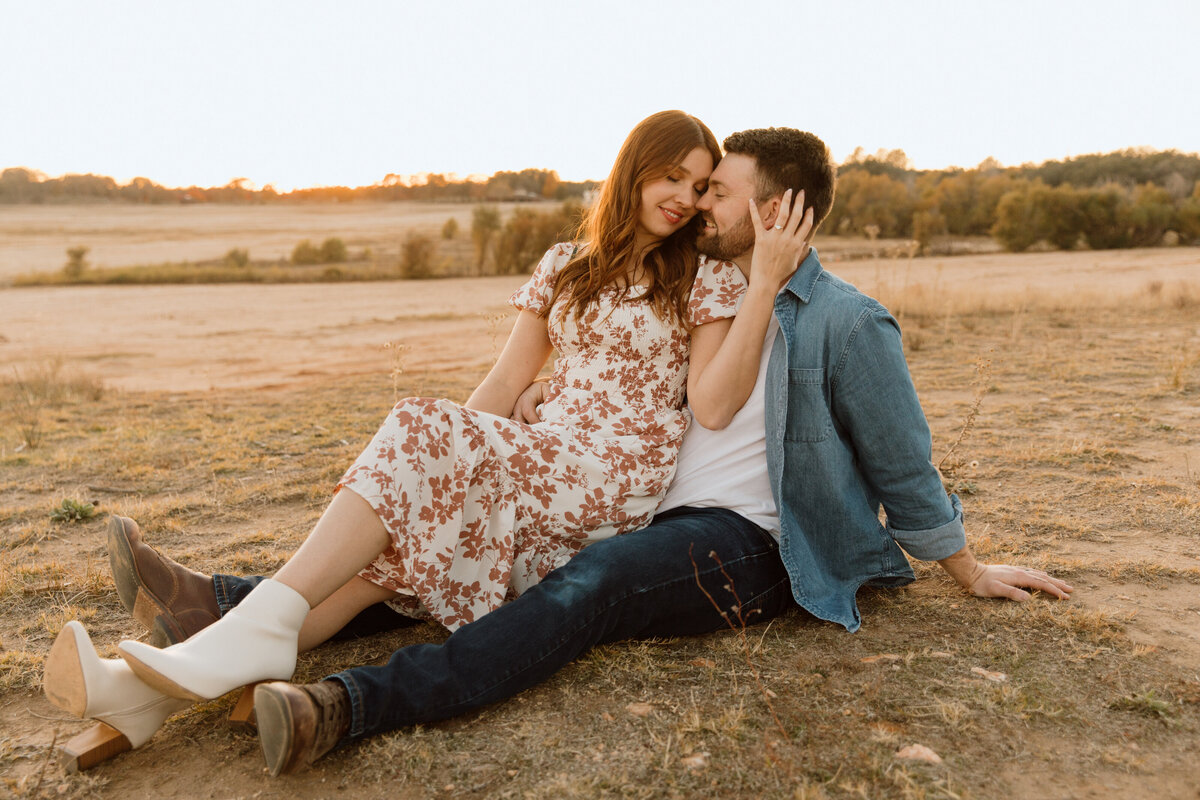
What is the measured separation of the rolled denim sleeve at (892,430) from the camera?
8.05ft

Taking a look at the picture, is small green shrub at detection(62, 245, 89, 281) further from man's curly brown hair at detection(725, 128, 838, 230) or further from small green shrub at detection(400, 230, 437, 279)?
man's curly brown hair at detection(725, 128, 838, 230)

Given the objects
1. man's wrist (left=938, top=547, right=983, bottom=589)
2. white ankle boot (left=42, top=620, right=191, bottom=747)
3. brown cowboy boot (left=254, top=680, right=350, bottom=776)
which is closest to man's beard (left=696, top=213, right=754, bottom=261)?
man's wrist (left=938, top=547, right=983, bottom=589)

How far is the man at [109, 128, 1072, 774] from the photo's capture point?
2.16 meters

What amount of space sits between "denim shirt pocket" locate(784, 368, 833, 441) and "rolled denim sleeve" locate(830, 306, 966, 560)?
0.18 ft

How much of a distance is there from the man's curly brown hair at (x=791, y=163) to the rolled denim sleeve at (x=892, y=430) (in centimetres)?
46

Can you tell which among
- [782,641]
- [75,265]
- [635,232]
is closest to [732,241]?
[635,232]

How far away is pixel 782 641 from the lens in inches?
98.4

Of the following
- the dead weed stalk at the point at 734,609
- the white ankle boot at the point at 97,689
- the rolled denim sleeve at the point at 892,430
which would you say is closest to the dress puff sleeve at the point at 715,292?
the rolled denim sleeve at the point at 892,430

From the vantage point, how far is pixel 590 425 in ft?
9.02

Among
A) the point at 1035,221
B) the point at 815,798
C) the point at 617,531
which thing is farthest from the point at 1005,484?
the point at 1035,221

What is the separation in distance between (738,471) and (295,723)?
150cm

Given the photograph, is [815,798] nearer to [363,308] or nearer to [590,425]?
[590,425]

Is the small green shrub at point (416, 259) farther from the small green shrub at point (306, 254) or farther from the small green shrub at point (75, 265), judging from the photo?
the small green shrub at point (75, 265)

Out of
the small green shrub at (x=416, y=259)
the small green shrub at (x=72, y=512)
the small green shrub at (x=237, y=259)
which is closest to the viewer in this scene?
the small green shrub at (x=72, y=512)
